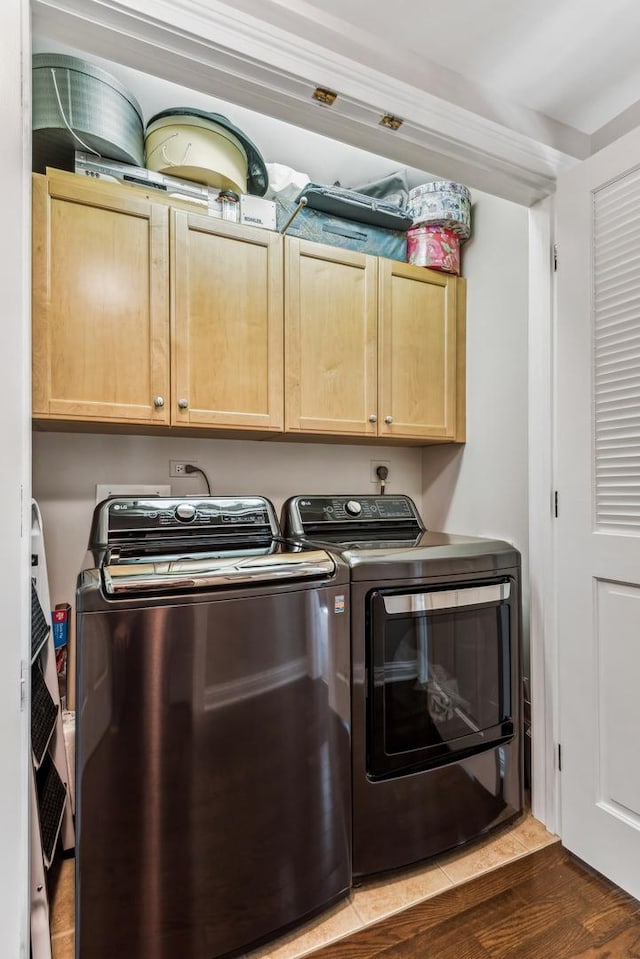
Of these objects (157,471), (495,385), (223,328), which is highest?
(223,328)

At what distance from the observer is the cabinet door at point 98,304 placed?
4.65 feet

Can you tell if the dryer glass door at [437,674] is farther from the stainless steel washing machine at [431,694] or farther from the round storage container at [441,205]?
the round storage container at [441,205]

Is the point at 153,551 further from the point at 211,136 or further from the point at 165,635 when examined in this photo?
the point at 211,136

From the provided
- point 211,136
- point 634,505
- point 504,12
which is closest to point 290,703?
point 634,505

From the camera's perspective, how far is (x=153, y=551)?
1.47 m

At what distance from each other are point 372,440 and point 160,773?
1.46 metres

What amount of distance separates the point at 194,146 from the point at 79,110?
14.0 inches

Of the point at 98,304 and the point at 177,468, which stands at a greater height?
the point at 98,304

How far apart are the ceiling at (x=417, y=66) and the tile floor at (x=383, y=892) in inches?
87.8

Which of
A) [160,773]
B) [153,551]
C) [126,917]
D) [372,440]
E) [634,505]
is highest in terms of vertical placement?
[372,440]

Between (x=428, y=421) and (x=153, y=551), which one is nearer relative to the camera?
(x=153, y=551)

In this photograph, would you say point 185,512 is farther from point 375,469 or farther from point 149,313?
point 375,469

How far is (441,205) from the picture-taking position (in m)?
1.94

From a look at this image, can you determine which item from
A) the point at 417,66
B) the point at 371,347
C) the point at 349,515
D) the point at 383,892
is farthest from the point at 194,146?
the point at 383,892
